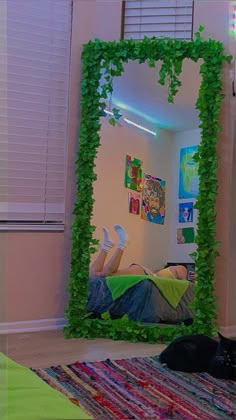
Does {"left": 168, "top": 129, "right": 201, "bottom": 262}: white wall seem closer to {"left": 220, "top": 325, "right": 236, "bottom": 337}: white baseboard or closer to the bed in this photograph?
the bed

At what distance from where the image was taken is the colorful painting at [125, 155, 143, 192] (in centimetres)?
303

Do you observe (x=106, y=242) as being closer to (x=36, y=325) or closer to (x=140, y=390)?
(x=36, y=325)

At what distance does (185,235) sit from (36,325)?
3.49 feet

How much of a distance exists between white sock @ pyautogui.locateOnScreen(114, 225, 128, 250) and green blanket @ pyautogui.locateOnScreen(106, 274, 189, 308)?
7.3 inches

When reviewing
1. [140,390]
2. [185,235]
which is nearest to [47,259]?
[185,235]

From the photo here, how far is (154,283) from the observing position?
9.70 ft

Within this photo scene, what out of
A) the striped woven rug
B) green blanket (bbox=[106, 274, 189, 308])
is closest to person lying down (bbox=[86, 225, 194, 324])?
green blanket (bbox=[106, 274, 189, 308])

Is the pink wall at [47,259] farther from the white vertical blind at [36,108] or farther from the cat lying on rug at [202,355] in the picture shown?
the cat lying on rug at [202,355]

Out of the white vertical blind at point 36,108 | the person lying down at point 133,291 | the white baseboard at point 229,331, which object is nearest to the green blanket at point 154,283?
the person lying down at point 133,291

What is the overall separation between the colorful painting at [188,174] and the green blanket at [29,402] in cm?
201

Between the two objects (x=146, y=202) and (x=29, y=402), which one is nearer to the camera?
(x=29, y=402)

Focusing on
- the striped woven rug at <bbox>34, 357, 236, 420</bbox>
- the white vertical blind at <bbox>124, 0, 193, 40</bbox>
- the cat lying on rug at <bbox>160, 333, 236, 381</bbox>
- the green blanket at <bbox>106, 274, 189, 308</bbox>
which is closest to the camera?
the striped woven rug at <bbox>34, 357, 236, 420</bbox>

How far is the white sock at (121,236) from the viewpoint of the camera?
2980 mm

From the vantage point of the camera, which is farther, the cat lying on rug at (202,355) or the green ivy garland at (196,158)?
the green ivy garland at (196,158)
